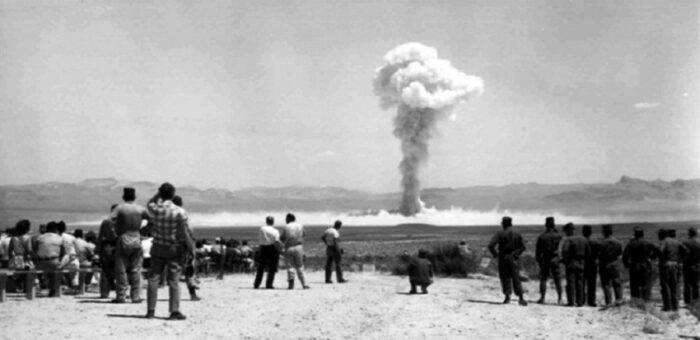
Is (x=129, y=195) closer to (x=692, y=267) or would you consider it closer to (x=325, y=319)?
(x=325, y=319)

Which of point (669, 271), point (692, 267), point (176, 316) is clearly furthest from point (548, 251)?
point (176, 316)

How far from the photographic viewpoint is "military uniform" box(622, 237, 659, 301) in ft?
56.3

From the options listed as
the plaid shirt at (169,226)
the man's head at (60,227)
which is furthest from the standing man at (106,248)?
the plaid shirt at (169,226)

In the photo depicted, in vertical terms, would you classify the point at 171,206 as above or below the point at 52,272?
above

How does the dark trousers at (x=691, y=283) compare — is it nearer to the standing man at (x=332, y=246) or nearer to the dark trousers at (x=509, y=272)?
the dark trousers at (x=509, y=272)

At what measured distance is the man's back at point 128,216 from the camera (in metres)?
13.5

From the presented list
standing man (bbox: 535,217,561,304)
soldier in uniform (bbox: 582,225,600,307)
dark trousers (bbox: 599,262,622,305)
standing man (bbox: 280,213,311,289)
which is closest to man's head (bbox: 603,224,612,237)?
soldier in uniform (bbox: 582,225,600,307)

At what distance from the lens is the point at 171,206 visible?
12.3 metres

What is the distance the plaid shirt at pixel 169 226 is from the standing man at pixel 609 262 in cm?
955

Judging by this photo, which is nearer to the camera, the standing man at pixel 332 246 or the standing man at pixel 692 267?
the standing man at pixel 692 267

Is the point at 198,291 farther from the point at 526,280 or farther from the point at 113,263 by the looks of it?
the point at 526,280

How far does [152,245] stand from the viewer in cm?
1238

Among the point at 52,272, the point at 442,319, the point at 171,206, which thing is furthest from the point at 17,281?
the point at 442,319

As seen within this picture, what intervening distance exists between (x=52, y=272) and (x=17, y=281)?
2.46m
